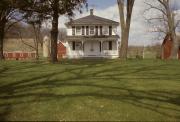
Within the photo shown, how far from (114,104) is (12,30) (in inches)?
2792

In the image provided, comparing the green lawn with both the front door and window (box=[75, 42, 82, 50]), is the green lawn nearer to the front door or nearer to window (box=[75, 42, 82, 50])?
the front door

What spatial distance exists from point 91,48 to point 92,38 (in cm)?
148

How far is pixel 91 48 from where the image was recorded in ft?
201

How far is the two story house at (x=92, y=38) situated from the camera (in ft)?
199

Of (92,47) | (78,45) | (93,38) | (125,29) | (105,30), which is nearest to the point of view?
(125,29)

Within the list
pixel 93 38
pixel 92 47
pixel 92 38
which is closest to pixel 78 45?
pixel 92 47

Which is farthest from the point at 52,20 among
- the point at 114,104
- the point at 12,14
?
the point at 114,104

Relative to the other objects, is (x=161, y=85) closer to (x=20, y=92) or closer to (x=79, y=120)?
(x=20, y=92)

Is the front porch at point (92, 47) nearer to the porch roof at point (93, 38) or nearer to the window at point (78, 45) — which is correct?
the window at point (78, 45)

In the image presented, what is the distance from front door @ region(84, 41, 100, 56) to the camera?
200ft

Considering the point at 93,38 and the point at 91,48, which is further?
the point at 91,48

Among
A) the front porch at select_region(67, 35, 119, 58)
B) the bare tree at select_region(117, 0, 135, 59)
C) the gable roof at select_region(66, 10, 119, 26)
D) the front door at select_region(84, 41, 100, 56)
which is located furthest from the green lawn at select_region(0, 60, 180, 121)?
the gable roof at select_region(66, 10, 119, 26)

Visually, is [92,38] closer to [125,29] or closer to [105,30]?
[105,30]

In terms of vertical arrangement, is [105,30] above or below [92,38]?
above
